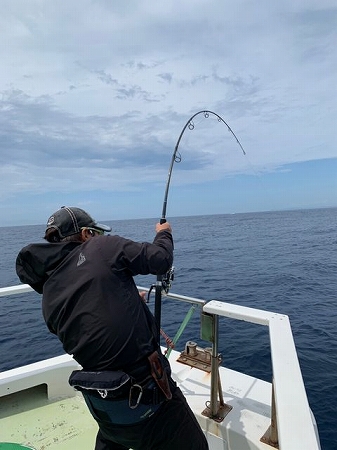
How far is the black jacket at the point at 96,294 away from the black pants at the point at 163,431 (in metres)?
0.36

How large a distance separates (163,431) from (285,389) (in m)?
0.83

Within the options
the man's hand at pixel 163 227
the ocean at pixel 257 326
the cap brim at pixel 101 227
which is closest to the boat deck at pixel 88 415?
the man's hand at pixel 163 227

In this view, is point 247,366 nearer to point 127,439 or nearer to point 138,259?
point 127,439

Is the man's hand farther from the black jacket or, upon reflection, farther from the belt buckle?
the belt buckle

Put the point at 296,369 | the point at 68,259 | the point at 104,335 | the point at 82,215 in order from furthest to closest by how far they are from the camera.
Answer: the point at 82,215
the point at 68,259
the point at 104,335
the point at 296,369

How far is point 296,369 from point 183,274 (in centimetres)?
1787

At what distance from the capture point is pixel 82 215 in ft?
6.73

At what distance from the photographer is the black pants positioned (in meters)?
1.90

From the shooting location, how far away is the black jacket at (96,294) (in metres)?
1.76

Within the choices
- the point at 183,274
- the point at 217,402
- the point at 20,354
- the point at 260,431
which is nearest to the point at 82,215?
the point at 217,402

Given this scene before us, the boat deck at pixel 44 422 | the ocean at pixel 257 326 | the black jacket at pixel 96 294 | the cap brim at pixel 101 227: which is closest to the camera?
the black jacket at pixel 96 294

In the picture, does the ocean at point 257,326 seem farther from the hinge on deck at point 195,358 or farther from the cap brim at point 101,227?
the cap brim at point 101,227

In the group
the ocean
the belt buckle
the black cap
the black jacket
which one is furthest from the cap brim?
the ocean

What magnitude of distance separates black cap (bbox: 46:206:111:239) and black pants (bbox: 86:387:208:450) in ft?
3.37
